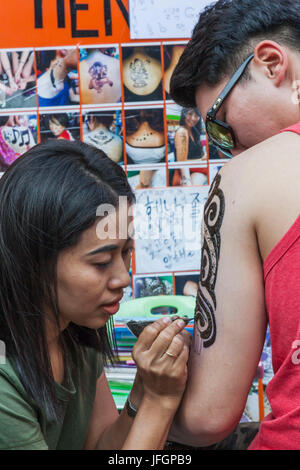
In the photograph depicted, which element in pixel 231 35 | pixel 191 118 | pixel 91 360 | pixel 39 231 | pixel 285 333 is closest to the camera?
pixel 285 333

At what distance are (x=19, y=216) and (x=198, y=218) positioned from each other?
1109mm

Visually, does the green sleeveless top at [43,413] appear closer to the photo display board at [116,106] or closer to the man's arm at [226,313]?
the man's arm at [226,313]

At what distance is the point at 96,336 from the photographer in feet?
4.71

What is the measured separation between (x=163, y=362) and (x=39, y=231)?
0.41 metres

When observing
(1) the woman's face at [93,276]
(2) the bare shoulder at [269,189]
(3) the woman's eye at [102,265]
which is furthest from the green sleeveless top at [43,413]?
(2) the bare shoulder at [269,189]

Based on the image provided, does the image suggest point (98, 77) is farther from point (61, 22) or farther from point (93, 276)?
point (93, 276)

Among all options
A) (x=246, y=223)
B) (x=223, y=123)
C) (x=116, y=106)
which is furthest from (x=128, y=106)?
(x=246, y=223)

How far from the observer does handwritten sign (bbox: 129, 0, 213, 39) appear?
1985 millimetres

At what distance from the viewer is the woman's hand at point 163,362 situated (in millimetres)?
1147

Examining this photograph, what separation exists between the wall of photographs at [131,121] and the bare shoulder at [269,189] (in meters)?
1.04

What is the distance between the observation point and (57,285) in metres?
1.15

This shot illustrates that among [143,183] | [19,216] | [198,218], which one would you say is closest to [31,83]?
[143,183]

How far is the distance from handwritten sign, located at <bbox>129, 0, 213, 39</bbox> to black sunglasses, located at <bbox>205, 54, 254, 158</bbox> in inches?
31.3
